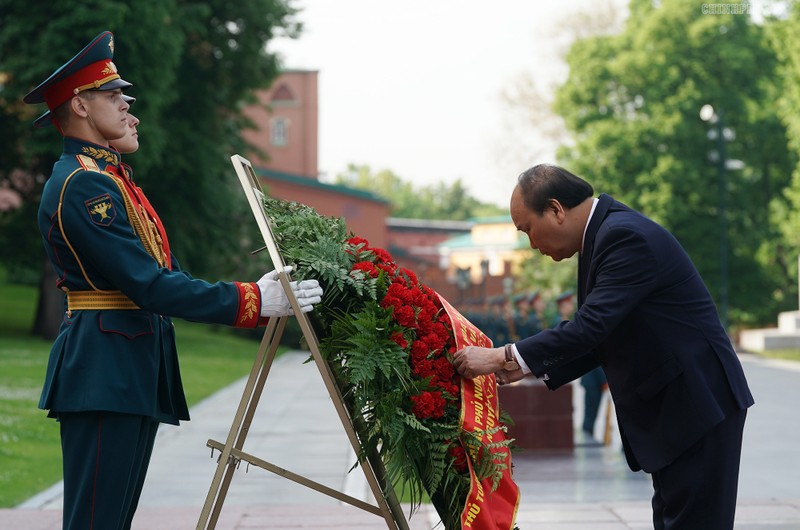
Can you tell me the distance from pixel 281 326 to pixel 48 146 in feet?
70.2

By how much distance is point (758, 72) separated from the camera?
42.0m

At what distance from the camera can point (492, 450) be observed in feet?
13.5

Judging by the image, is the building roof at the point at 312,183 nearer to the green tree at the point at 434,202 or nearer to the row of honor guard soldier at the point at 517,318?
the row of honor guard soldier at the point at 517,318

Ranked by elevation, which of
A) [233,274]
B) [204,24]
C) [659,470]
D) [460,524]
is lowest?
[233,274]

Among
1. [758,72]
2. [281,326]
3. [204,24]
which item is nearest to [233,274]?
[204,24]

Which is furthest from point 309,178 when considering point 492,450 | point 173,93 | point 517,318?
point 492,450

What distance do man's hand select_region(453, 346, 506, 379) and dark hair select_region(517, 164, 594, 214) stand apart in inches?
22.5

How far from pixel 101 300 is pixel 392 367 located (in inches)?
41.6

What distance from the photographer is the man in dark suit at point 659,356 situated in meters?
3.89

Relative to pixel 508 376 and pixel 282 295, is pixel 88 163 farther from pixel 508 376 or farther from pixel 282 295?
pixel 508 376

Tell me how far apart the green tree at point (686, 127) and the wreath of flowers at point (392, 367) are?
35.8m

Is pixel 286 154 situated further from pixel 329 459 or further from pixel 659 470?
pixel 659 470

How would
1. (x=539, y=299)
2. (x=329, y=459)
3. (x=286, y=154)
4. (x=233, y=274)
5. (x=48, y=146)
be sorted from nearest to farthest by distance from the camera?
1. (x=329, y=459)
2. (x=539, y=299)
3. (x=48, y=146)
4. (x=233, y=274)
5. (x=286, y=154)

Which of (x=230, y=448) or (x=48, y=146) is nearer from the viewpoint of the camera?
(x=230, y=448)
